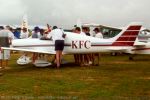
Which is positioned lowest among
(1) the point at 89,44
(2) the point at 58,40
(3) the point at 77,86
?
(3) the point at 77,86

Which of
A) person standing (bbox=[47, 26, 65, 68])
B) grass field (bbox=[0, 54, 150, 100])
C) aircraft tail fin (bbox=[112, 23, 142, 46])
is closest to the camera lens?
grass field (bbox=[0, 54, 150, 100])

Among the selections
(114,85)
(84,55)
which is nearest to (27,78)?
(114,85)

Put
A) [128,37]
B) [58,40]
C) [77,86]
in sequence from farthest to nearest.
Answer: [128,37] < [58,40] < [77,86]

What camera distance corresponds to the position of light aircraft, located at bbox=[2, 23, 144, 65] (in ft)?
47.7

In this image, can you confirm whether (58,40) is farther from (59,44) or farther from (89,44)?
(89,44)

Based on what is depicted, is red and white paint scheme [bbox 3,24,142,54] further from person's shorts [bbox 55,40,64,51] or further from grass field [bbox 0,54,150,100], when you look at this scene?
grass field [bbox 0,54,150,100]

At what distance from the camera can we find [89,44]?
14531mm

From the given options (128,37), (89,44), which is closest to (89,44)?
(89,44)

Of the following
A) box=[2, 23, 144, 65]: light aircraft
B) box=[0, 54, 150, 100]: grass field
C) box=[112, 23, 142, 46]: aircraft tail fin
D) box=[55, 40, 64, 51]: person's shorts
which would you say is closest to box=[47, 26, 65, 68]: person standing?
box=[55, 40, 64, 51]: person's shorts

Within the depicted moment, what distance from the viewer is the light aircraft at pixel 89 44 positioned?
1454cm

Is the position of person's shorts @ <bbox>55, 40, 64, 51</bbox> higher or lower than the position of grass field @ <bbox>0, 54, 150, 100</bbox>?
higher

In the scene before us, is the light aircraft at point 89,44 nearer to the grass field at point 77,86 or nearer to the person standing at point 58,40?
the person standing at point 58,40

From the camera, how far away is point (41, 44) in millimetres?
14992

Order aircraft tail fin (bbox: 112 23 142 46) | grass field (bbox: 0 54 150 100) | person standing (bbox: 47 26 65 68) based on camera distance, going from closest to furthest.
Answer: grass field (bbox: 0 54 150 100) → person standing (bbox: 47 26 65 68) → aircraft tail fin (bbox: 112 23 142 46)
